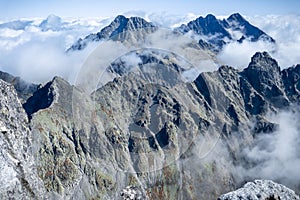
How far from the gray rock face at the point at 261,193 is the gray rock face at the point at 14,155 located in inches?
874

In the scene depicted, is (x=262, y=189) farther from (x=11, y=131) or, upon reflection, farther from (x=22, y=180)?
(x=11, y=131)

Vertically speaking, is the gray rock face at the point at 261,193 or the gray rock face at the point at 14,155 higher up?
the gray rock face at the point at 261,193

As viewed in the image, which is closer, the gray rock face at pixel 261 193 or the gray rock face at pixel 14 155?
the gray rock face at pixel 261 193

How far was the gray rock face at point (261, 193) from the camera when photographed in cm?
3045

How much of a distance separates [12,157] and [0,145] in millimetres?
3718

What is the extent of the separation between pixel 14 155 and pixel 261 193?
3007 cm

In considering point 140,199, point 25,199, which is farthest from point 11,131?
point 140,199

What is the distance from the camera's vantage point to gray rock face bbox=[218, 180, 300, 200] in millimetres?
30453

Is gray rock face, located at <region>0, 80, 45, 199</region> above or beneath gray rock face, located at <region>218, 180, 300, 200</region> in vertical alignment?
beneath

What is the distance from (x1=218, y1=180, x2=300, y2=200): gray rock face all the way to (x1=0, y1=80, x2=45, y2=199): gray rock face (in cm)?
2219

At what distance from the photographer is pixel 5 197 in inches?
1503

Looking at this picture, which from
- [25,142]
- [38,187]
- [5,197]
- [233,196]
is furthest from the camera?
[25,142]

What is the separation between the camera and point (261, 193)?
30953 millimetres

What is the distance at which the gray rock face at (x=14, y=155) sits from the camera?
4016cm
